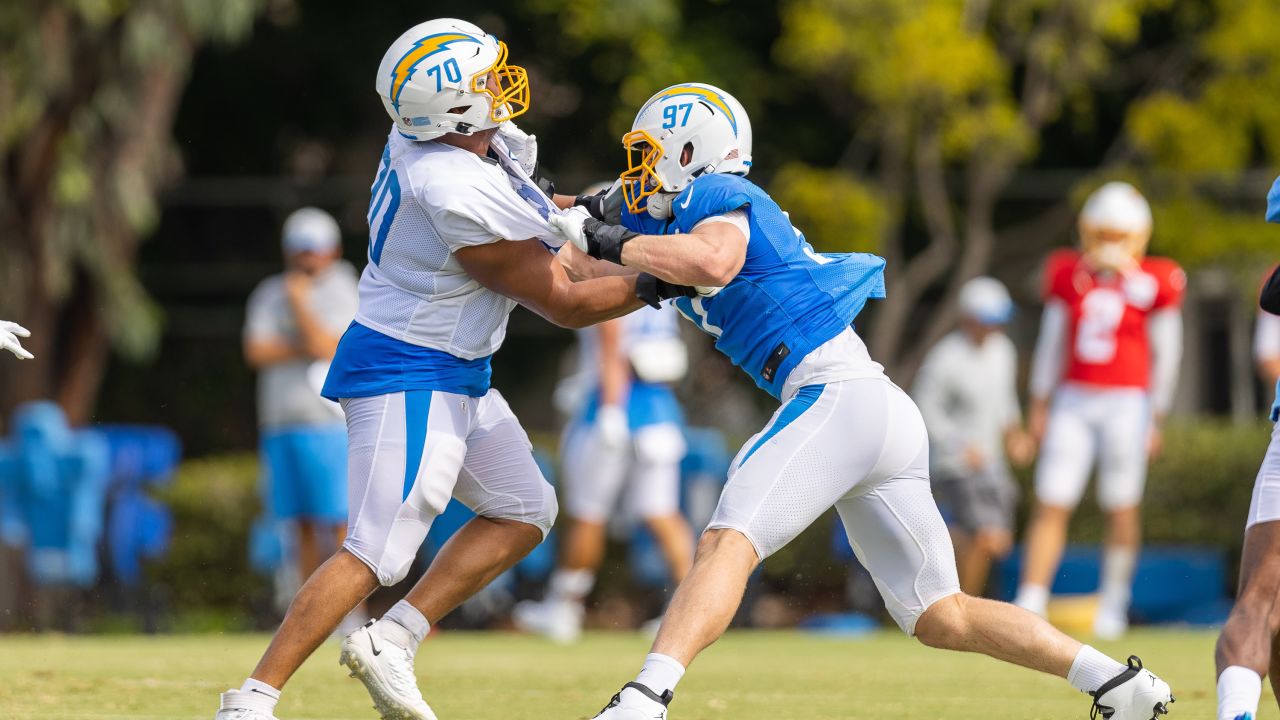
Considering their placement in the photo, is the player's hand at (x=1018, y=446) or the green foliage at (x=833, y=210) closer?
the player's hand at (x=1018, y=446)

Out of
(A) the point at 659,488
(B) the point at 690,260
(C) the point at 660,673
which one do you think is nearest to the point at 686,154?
(B) the point at 690,260

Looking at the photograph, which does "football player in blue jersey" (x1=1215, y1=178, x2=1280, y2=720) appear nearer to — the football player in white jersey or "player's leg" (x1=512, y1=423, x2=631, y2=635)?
the football player in white jersey

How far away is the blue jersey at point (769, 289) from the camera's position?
538 centimetres

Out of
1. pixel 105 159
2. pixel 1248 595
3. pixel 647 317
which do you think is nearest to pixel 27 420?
pixel 105 159

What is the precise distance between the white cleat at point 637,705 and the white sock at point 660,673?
0.02 meters

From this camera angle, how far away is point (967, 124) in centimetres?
1484

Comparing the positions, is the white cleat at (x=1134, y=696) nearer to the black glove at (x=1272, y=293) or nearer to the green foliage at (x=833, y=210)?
the black glove at (x=1272, y=293)

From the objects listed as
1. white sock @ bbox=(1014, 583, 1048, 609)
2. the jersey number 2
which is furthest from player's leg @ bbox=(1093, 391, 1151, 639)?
white sock @ bbox=(1014, 583, 1048, 609)

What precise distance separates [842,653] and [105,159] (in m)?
7.76

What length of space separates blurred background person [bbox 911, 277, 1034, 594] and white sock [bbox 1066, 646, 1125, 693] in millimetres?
6736

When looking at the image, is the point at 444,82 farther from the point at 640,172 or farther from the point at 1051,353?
the point at 1051,353

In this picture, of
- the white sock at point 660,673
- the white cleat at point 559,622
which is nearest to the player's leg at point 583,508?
the white cleat at point 559,622

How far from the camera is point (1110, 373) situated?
35.0 feet

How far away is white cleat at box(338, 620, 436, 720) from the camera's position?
18.6 ft
